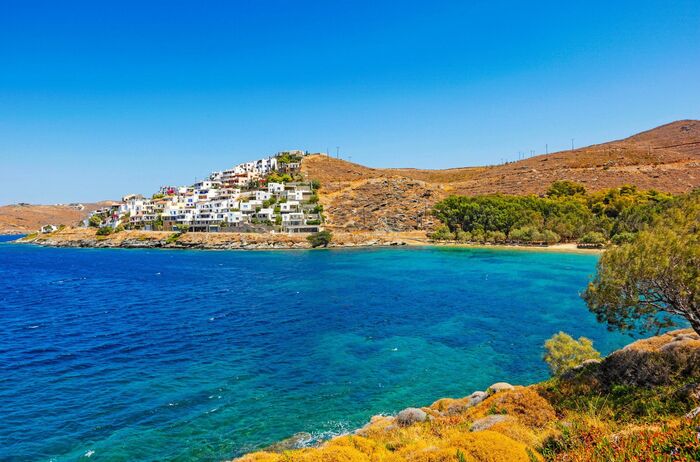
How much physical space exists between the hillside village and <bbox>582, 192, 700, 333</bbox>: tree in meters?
119

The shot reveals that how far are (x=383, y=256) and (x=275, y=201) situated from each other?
65794mm

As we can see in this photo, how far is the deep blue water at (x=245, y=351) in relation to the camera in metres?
21.3

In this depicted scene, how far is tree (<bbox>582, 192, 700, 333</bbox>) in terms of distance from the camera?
15938 mm

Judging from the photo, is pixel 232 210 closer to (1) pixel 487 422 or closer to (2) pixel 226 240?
(2) pixel 226 240

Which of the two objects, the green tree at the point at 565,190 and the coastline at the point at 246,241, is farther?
the green tree at the point at 565,190

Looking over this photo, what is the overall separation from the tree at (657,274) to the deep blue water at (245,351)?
11.4 m

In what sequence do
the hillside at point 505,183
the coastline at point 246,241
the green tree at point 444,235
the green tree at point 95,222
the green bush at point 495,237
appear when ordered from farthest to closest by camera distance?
1. the green tree at point 95,222
2. the hillside at point 505,183
3. the coastline at point 246,241
4. the green tree at point 444,235
5. the green bush at point 495,237

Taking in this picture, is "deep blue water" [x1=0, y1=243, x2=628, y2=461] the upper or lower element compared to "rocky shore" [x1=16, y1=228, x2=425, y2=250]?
lower

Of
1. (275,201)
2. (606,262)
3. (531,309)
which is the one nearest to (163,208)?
(275,201)

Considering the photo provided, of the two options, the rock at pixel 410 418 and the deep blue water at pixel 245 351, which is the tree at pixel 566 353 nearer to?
the deep blue water at pixel 245 351

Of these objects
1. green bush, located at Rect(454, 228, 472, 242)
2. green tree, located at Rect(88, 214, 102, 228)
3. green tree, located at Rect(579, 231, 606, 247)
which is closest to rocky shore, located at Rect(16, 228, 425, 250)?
green bush, located at Rect(454, 228, 472, 242)

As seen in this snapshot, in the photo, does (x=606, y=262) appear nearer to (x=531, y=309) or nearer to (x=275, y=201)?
(x=531, y=309)

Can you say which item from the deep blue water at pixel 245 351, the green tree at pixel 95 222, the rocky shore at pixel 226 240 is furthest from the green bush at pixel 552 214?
the green tree at pixel 95 222

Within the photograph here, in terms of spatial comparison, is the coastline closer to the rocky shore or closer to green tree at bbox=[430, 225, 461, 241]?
the rocky shore
